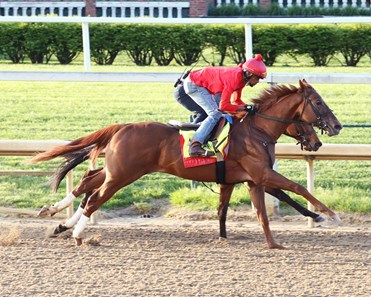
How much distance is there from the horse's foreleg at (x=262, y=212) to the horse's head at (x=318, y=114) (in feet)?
2.44

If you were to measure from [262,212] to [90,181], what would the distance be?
158 cm

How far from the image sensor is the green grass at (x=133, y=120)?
11.7 meters

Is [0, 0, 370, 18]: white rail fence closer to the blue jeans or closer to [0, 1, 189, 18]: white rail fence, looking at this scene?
[0, 1, 189, 18]: white rail fence

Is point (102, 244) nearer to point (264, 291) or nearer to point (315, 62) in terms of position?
point (264, 291)

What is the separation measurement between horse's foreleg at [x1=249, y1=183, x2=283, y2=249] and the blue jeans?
64 cm

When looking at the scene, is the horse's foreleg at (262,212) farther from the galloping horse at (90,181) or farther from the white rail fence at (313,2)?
the white rail fence at (313,2)

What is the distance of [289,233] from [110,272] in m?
2.46

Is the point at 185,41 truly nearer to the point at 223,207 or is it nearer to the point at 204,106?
the point at 223,207

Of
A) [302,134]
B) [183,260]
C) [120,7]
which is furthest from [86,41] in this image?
[120,7]

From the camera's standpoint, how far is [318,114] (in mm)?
9570

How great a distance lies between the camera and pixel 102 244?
→ 9602mm

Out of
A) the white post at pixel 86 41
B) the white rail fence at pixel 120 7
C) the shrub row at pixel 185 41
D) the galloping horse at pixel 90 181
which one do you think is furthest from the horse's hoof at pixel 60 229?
the white rail fence at pixel 120 7

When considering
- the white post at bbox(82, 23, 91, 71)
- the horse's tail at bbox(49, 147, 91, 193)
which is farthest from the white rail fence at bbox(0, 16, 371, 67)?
the horse's tail at bbox(49, 147, 91, 193)

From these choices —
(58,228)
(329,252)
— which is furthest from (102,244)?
(329,252)
